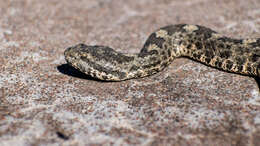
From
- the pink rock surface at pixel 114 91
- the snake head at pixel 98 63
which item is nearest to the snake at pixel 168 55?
the snake head at pixel 98 63

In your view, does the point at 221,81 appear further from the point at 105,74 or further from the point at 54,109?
the point at 54,109

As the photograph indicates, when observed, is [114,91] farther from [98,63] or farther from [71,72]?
[71,72]

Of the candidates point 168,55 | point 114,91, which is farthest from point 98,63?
point 168,55

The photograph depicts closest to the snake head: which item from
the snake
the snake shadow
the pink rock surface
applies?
the snake

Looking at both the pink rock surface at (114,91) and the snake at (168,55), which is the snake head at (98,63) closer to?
the snake at (168,55)

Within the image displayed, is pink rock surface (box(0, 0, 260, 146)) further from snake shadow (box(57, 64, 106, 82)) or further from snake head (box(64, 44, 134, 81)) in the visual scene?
snake head (box(64, 44, 134, 81))
